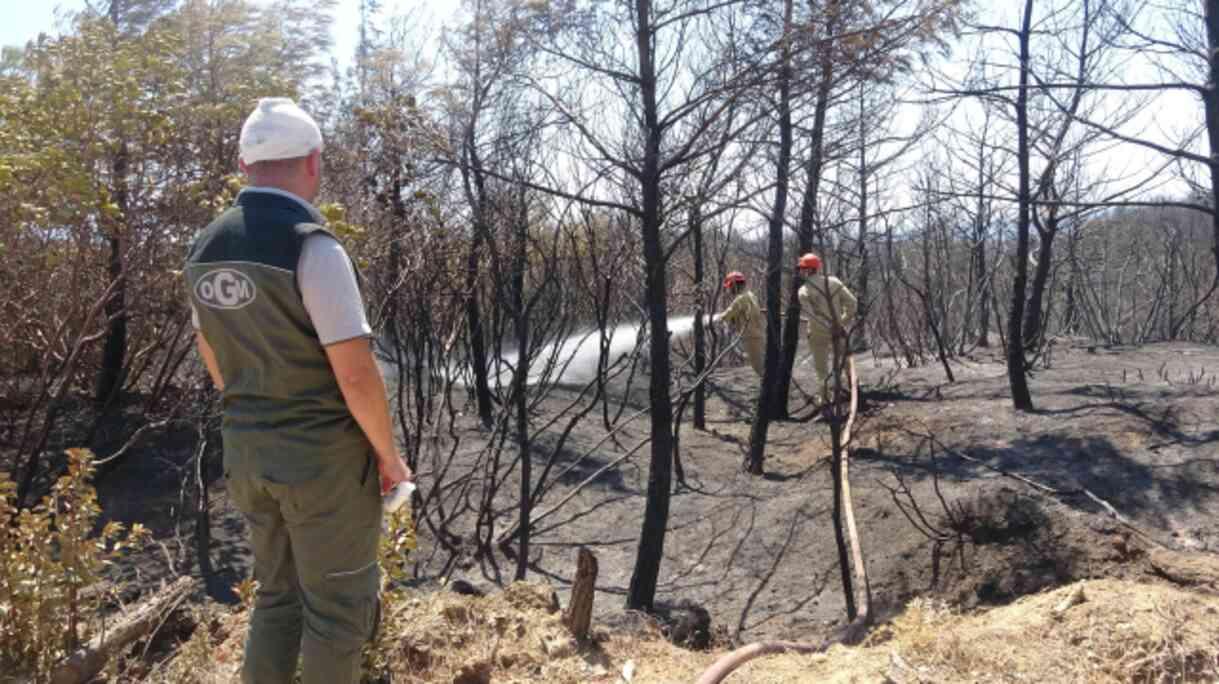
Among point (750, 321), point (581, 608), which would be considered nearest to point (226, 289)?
point (581, 608)

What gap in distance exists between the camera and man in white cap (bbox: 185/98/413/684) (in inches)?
92.7

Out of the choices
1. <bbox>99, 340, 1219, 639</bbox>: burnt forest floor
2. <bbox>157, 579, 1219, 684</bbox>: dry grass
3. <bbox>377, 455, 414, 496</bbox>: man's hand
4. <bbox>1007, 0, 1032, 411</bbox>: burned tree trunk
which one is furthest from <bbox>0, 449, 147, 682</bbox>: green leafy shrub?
<bbox>1007, 0, 1032, 411</bbox>: burned tree trunk

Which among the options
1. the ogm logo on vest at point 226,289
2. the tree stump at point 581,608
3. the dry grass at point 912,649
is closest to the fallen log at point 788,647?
the dry grass at point 912,649

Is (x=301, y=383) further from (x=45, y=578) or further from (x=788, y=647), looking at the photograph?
(x=788, y=647)

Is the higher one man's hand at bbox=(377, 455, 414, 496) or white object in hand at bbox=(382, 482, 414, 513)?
man's hand at bbox=(377, 455, 414, 496)

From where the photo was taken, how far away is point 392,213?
7344 millimetres

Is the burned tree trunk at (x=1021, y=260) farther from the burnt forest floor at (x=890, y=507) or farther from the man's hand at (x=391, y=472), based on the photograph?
the man's hand at (x=391, y=472)

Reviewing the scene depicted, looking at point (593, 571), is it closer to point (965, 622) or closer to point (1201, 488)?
point (965, 622)

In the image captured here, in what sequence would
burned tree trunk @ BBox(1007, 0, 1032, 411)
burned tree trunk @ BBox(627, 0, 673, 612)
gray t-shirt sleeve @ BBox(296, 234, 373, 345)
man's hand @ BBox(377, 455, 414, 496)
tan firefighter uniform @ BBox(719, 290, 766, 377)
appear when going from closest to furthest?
gray t-shirt sleeve @ BBox(296, 234, 373, 345), man's hand @ BBox(377, 455, 414, 496), burned tree trunk @ BBox(627, 0, 673, 612), burned tree trunk @ BBox(1007, 0, 1032, 411), tan firefighter uniform @ BBox(719, 290, 766, 377)

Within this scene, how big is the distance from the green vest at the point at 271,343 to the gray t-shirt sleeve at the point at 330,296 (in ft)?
0.14

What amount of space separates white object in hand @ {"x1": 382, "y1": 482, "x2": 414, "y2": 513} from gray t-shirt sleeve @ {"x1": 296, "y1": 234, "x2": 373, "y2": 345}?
397 millimetres

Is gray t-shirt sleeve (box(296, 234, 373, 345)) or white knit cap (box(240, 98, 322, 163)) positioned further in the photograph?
white knit cap (box(240, 98, 322, 163))

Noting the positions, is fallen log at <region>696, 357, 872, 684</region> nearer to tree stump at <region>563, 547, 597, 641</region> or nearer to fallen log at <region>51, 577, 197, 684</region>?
tree stump at <region>563, 547, 597, 641</region>

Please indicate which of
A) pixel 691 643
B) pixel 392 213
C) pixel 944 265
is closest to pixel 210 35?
pixel 392 213
